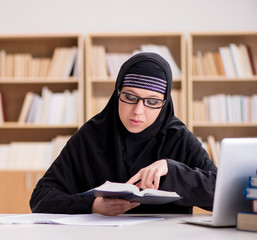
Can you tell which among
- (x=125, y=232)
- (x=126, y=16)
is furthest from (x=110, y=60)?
(x=125, y=232)

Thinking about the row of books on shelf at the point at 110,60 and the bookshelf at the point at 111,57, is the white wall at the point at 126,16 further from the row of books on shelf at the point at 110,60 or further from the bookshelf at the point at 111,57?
the row of books on shelf at the point at 110,60

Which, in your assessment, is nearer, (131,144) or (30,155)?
(131,144)

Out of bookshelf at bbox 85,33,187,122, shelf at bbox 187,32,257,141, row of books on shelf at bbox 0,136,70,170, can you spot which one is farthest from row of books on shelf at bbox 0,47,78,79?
shelf at bbox 187,32,257,141

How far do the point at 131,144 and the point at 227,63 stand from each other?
2.55 meters

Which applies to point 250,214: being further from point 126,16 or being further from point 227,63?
point 126,16

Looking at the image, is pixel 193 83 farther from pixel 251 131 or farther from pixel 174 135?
pixel 174 135

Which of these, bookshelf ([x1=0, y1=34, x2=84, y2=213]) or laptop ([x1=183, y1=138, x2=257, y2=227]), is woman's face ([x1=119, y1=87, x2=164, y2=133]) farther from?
bookshelf ([x1=0, y1=34, x2=84, y2=213])

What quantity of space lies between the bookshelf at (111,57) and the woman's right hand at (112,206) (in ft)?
8.64

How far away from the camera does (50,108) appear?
14.0 ft

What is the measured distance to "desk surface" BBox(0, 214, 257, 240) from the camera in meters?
1.17

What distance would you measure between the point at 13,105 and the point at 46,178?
2778 millimetres

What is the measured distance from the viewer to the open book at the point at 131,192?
1.34m

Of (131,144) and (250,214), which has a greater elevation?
(131,144)

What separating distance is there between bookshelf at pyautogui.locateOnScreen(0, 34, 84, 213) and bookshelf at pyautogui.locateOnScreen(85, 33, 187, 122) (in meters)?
0.09
